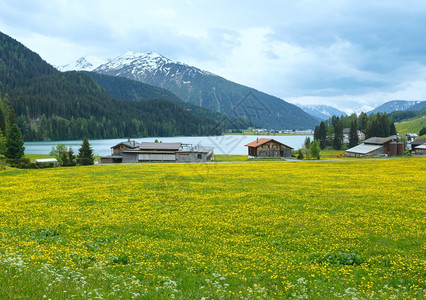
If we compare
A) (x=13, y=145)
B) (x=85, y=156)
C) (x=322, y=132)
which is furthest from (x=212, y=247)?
(x=322, y=132)

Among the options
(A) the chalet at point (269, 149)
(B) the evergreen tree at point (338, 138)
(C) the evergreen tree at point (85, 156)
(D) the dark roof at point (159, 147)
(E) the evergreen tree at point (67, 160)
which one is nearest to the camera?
(E) the evergreen tree at point (67, 160)

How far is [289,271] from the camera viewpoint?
36.6ft

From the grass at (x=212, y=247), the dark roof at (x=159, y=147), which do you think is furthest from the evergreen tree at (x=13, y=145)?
the grass at (x=212, y=247)

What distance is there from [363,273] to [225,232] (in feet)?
25.0

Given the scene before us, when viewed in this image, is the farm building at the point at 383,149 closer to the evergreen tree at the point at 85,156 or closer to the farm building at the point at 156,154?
the farm building at the point at 156,154

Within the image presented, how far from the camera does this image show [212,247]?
543 inches

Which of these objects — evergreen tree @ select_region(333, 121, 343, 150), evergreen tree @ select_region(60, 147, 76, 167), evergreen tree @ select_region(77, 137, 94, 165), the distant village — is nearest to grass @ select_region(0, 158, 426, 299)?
evergreen tree @ select_region(60, 147, 76, 167)

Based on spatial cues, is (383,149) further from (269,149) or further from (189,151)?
(189,151)

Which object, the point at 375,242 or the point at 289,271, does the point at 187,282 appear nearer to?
the point at 289,271

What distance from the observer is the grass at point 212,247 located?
910 cm

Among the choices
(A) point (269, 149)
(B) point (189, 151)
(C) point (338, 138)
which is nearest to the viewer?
(B) point (189, 151)

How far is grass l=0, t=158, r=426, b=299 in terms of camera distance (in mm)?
9103

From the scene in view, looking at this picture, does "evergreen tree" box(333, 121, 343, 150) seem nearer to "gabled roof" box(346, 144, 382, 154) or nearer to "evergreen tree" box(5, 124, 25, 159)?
"gabled roof" box(346, 144, 382, 154)

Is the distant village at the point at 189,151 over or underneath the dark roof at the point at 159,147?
underneath
